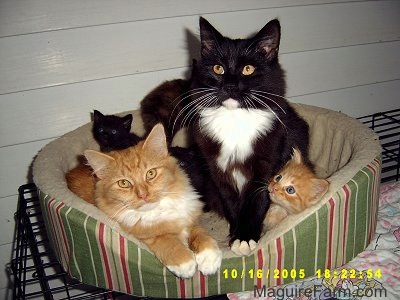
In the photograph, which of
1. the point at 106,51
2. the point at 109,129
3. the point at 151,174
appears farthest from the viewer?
the point at 106,51

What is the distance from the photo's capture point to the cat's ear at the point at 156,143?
4.64 ft

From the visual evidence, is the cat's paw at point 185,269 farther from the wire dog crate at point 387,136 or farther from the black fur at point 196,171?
the wire dog crate at point 387,136

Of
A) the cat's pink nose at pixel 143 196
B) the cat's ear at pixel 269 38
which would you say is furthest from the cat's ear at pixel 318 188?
the cat's pink nose at pixel 143 196

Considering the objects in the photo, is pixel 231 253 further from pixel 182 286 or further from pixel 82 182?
pixel 82 182

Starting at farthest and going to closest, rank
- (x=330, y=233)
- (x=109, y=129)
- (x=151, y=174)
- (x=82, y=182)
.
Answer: (x=109, y=129) → (x=82, y=182) → (x=151, y=174) → (x=330, y=233)

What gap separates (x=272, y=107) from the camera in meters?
1.46

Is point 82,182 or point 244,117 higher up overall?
point 244,117

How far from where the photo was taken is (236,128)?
1.45 m

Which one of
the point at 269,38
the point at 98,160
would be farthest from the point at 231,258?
the point at 269,38

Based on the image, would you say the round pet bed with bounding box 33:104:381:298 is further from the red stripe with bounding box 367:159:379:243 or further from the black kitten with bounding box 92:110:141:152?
the black kitten with bounding box 92:110:141:152

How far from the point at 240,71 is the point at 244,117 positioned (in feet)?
0.61

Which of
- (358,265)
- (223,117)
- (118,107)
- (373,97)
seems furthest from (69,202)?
(373,97)

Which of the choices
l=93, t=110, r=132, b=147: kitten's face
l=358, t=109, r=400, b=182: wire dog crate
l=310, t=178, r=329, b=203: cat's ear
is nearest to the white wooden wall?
l=93, t=110, r=132, b=147: kitten's face

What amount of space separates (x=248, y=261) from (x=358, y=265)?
22.2 inches
